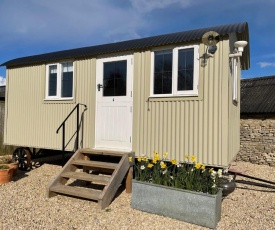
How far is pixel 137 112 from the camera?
17.8ft

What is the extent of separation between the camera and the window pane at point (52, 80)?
6730 millimetres

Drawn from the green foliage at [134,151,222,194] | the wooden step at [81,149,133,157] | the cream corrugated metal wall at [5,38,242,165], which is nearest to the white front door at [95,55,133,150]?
the cream corrugated metal wall at [5,38,242,165]

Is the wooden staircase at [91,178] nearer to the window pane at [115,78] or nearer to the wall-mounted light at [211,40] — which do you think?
the window pane at [115,78]

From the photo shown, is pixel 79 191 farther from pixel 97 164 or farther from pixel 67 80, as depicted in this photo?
pixel 67 80

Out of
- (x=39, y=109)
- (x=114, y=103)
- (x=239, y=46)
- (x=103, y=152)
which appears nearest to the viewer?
(x=239, y=46)

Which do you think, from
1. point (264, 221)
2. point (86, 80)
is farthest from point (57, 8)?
point (264, 221)

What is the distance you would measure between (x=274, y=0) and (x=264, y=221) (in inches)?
244

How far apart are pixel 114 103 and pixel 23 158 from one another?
3.55 metres

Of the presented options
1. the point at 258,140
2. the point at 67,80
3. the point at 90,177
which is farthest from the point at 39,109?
the point at 258,140

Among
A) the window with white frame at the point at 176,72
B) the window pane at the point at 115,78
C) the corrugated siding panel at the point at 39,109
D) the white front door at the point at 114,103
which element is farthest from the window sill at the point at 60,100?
the window with white frame at the point at 176,72

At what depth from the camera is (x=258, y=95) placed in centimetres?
1029

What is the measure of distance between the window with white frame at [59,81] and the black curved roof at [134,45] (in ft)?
0.77

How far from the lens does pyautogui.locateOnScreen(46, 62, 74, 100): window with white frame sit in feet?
21.3

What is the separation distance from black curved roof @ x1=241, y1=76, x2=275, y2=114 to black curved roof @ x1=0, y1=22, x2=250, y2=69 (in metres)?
2.65
